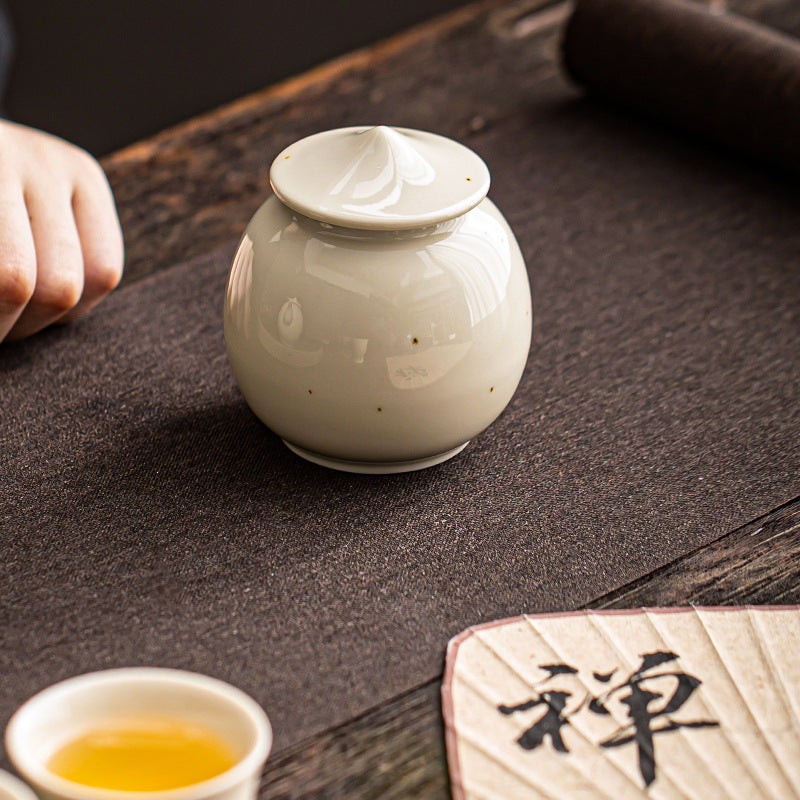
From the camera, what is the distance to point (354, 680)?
0.47 m

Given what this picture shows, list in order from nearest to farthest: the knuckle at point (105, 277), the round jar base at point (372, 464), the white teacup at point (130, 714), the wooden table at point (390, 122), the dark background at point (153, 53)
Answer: the white teacup at point (130, 714) < the wooden table at point (390, 122) < the round jar base at point (372, 464) < the knuckle at point (105, 277) < the dark background at point (153, 53)

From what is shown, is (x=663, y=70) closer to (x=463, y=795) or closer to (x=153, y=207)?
(x=153, y=207)

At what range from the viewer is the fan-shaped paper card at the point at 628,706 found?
0.42m

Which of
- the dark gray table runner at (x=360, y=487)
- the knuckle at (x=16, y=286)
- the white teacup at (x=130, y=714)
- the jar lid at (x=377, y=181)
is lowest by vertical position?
the dark gray table runner at (x=360, y=487)

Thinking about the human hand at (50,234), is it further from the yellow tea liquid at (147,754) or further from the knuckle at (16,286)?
the yellow tea liquid at (147,754)

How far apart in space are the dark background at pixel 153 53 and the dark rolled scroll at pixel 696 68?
858mm

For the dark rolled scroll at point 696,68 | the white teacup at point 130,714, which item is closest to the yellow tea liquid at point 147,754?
the white teacup at point 130,714

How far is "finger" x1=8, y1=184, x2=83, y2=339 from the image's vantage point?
676 mm

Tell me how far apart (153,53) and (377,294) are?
1353 mm

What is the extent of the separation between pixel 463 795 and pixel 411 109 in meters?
0.82

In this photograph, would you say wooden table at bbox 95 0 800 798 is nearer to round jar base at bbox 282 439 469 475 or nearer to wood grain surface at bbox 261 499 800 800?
wood grain surface at bbox 261 499 800 800

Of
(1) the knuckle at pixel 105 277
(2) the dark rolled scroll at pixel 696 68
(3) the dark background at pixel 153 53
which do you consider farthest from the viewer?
(3) the dark background at pixel 153 53

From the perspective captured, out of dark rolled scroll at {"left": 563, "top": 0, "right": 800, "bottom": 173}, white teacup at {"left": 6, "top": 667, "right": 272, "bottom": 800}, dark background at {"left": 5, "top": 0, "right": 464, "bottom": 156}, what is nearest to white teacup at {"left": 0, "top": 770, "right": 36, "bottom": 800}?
white teacup at {"left": 6, "top": 667, "right": 272, "bottom": 800}

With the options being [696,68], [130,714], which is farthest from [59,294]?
[696,68]
